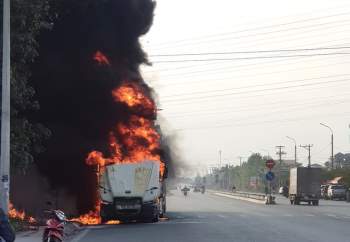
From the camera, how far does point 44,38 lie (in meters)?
29.1

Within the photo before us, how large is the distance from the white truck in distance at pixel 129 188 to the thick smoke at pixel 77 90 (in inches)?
121

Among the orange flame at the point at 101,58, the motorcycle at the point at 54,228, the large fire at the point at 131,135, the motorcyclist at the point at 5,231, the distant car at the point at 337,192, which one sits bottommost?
the distant car at the point at 337,192

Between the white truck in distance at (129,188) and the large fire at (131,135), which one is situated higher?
the large fire at (131,135)

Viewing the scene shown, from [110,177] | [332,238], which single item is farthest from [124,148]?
[332,238]

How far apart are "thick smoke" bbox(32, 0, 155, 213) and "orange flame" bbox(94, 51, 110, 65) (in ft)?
0.60

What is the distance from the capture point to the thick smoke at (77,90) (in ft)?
93.9

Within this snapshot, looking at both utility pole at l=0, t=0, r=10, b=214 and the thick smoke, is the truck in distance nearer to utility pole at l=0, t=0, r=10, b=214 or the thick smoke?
the thick smoke

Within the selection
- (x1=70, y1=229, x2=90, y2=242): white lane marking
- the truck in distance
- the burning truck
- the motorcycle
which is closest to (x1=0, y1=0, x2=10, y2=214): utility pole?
(x1=70, y1=229, x2=90, y2=242): white lane marking

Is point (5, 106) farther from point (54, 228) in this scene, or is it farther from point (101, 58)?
point (101, 58)

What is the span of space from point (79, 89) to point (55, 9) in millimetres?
3413

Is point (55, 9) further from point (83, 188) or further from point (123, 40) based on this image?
point (83, 188)

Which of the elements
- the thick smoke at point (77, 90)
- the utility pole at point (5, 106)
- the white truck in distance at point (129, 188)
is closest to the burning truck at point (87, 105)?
the thick smoke at point (77, 90)

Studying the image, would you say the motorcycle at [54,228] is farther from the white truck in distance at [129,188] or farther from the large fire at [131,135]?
the large fire at [131,135]

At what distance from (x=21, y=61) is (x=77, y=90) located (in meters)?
7.58
